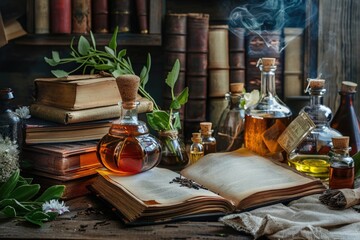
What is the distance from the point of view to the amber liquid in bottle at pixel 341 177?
1.48 meters

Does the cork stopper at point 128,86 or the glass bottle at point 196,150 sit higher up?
the cork stopper at point 128,86

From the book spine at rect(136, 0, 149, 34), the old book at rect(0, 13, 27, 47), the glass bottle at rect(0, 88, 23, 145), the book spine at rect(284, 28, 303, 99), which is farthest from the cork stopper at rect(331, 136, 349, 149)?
the old book at rect(0, 13, 27, 47)

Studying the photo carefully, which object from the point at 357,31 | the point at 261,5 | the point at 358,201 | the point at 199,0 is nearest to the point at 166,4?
the point at 199,0

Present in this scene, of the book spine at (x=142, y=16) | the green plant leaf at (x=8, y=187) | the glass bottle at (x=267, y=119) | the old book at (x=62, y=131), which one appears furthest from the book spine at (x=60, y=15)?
the green plant leaf at (x=8, y=187)

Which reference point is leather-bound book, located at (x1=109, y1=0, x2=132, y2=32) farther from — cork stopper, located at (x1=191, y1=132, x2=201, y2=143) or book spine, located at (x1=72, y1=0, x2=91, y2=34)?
cork stopper, located at (x1=191, y1=132, x2=201, y2=143)

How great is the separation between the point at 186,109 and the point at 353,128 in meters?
0.78

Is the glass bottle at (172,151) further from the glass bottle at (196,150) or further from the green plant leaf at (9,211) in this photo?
the green plant leaf at (9,211)

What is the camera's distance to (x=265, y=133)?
5.55 ft

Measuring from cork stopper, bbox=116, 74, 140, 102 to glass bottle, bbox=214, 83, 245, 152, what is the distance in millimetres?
419

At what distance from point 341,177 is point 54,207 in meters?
0.64

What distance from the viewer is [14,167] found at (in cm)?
146

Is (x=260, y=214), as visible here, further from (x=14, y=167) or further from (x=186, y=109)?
(x=186, y=109)

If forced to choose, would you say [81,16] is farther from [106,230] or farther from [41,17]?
[106,230]

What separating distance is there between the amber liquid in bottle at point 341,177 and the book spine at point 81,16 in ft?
3.80
